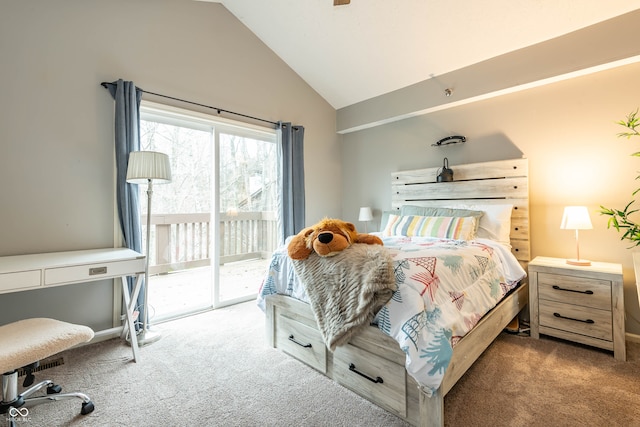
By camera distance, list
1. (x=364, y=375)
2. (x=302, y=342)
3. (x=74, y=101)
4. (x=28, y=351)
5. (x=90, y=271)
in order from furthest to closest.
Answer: (x=74, y=101)
(x=302, y=342)
(x=90, y=271)
(x=364, y=375)
(x=28, y=351)

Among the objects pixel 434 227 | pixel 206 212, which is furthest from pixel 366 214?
pixel 206 212

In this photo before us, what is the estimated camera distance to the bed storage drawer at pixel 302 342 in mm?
1821

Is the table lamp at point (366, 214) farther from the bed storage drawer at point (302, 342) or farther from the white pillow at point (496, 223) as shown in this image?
the bed storage drawer at point (302, 342)

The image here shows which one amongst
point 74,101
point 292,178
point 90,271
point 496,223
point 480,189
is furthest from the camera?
point 292,178

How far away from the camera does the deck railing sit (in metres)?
2.95

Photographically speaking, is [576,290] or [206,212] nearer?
[576,290]

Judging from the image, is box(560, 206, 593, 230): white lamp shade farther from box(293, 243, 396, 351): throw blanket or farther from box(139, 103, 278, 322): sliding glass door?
box(139, 103, 278, 322): sliding glass door

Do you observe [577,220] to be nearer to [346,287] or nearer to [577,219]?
[577,219]

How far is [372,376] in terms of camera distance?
155 centimetres

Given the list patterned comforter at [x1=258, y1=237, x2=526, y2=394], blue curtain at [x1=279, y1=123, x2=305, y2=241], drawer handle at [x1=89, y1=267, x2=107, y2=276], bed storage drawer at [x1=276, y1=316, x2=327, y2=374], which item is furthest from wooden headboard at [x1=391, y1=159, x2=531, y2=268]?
drawer handle at [x1=89, y1=267, x2=107, y2=276]

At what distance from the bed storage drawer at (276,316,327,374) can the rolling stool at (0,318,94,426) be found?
1.10 meters

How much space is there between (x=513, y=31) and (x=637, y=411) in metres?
2.75

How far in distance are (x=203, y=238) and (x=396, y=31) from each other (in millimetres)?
2890

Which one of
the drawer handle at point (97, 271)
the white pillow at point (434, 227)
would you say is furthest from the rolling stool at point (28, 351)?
the white pillow at point (434, 227)
